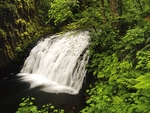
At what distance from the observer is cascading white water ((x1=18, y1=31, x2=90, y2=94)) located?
9.71 metres

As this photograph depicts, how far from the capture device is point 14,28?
1462cm

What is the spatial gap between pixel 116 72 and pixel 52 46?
7910 mm

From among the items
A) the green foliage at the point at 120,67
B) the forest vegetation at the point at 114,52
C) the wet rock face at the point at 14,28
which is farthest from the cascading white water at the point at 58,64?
the wet rock face at the point at 14,28

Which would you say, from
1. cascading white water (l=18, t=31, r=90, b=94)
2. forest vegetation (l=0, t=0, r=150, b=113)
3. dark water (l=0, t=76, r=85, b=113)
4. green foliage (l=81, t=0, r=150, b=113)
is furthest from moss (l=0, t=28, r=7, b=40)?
green foliage (l=81, t=0, r=150, b=113)

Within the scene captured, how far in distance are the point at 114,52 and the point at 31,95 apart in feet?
15.2

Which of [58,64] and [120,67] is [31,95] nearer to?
[58,64]

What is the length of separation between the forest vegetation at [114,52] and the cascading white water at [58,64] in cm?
93

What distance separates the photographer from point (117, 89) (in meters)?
6.13

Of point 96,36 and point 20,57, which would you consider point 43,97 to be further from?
point 20,57

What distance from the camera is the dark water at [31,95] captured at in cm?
796

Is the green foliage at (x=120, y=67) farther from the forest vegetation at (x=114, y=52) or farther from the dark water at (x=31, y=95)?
the dark water at (x=31, y=95)

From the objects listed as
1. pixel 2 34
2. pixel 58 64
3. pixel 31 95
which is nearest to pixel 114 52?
pixel 58 64

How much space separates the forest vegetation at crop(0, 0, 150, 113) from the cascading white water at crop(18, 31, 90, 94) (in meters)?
0.93

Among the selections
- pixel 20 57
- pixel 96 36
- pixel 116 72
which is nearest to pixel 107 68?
pixel 116 72
